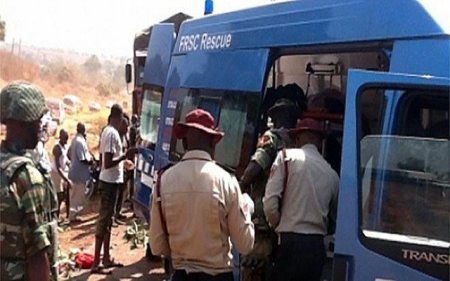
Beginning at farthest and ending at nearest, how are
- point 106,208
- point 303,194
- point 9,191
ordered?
1. point 106,208
2. point 303,194
3. point 9,191

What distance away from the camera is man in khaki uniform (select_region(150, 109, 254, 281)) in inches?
145

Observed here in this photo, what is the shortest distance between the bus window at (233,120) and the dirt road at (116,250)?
84.4 inches

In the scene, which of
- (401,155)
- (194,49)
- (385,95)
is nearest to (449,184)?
(401,155)

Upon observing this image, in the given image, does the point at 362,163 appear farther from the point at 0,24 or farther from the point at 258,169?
the point at 0,24

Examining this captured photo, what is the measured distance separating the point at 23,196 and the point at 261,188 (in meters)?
2.08

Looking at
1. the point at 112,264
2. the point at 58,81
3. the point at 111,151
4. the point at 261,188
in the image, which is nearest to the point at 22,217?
the point at 261,188

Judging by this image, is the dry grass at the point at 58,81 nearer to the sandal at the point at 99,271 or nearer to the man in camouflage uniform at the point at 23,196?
the sandal at the point at 99,271

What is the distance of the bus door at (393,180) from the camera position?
3234 mm

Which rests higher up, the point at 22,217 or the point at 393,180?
the point at 393,180

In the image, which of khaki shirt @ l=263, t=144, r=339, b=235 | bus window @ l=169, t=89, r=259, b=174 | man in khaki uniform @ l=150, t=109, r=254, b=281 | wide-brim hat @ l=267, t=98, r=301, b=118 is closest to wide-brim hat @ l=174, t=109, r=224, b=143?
man in khaki uniform @ l=150, t=109, r=254, b=281

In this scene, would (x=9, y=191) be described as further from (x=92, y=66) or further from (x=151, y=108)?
(x=92, y=66)

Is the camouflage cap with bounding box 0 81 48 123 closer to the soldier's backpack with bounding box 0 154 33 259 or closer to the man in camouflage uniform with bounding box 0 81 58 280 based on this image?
the man in camouflage uniform with bounding box 0 81 58 280

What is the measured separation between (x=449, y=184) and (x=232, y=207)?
3.65 ft

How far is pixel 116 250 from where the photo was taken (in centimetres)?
924
